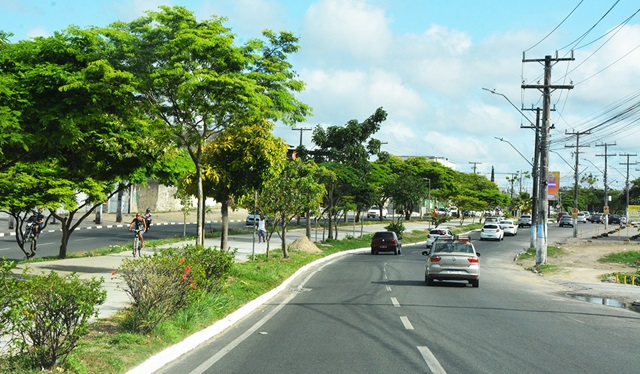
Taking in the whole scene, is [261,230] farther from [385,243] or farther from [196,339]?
[196,339]

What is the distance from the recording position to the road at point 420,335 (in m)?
8.85

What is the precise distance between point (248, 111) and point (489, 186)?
12840cm

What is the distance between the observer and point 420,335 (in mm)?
11328

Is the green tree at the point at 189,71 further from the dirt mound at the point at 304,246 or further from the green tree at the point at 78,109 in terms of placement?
the dirt mound at the point at 304,246

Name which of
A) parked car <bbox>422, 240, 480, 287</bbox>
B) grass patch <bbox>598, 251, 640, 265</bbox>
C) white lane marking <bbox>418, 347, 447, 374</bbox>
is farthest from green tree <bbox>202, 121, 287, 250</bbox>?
grass patch <bbox>598, 251, 640, 265</bbox>

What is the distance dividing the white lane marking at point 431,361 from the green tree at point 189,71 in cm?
892

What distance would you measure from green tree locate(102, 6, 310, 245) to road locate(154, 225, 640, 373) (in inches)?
204

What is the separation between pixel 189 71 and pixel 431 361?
11087 mm

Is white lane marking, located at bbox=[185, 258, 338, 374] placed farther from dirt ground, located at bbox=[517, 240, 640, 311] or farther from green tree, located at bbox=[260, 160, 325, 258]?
green tree, located at bbox=[260, 160, 325, 258]

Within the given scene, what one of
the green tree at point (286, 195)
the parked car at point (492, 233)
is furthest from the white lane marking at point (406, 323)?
the parked car at point (492, 233)

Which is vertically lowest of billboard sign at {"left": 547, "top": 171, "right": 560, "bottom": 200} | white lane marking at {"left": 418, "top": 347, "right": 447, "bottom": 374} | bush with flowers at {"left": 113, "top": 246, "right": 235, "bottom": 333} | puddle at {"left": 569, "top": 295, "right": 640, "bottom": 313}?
puddle at {"left": 569, "top": 295, "right": 640, "bottom": 313}

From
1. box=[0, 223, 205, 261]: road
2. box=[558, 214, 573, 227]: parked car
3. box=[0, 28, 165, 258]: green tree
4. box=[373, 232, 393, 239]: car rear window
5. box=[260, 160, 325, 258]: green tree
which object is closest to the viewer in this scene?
box=[0, 28, 165, 258]: green tree

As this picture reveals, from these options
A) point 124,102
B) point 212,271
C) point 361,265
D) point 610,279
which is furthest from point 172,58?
point 610,279

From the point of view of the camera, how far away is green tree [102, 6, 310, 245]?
1653cm
